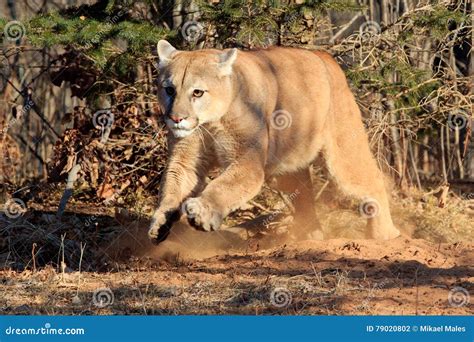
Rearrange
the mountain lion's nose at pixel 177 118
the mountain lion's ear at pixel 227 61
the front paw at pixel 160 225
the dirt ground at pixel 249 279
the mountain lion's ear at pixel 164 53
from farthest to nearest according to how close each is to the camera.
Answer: the mountain lion's ear at pixel 164 53, the mountain lion's ear at pixel 227 61, the mountain lion's nose at pixel 177 118, the front paw at pixel 160 225, the dirt ground at pixel 249 279

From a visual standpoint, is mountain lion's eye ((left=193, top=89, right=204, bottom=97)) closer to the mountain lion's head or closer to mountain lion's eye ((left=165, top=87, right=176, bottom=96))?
the mountain lion's head

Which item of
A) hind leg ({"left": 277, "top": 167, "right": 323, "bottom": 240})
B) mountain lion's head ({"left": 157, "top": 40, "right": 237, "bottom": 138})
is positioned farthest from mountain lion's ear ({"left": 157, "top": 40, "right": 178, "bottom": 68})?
hind leg ({"left": 277, "top": 167, "right": 323, "bottom": 240})

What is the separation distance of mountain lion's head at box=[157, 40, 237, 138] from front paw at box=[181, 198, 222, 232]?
2.00 ft

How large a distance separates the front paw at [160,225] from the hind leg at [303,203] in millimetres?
2090

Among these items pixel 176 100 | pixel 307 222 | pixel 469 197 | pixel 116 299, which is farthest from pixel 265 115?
pixel 469 197

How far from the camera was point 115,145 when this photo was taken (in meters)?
9.05

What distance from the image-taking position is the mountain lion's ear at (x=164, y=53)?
7145mm

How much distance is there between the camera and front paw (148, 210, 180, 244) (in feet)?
21.2

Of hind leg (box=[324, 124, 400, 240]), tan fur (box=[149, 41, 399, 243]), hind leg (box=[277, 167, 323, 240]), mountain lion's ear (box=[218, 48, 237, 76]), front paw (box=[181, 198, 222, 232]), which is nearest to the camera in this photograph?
front paw (box=[181, 198, 222, 232])

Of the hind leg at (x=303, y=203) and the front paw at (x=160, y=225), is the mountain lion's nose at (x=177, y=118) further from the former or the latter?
the hind leg at (x=303, y=203)

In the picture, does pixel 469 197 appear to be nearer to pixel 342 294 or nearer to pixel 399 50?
pixel 399 50

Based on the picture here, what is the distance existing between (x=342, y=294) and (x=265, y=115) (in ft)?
6.41

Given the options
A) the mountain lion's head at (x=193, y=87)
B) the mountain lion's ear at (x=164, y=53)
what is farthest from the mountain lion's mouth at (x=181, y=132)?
the mountain lion's ear at (x=164, y=53)

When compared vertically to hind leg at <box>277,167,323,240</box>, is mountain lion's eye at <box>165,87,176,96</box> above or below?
above
